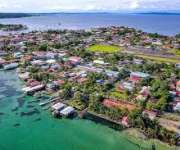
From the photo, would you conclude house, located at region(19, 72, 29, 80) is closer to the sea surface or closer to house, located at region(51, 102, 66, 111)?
house, located at region(51, 102, 66, 111)

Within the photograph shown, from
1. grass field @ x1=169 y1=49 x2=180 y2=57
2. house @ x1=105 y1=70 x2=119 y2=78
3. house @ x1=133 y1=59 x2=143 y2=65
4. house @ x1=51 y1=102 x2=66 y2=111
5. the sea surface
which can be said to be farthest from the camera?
the sea surface

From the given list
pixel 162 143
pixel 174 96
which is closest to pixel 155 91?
pixel 174 96

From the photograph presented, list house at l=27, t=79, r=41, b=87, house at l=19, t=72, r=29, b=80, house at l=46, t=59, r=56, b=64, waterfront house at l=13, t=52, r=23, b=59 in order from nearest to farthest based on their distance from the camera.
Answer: house at l=27, t=79, r=41, b=87 < house at l=19, t=72, r=29, b=80 < house at l=46, t=59, r=56, b=64 < waterfront house at l=13, t=52, r=23, b=59

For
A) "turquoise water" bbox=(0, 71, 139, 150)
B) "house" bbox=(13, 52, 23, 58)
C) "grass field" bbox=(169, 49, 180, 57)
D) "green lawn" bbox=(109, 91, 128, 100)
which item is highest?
"grass field" bbox=(169, 49, 180, 57)

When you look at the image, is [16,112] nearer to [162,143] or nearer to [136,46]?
[162,143]

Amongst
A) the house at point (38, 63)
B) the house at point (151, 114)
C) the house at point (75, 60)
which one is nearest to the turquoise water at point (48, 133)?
the house at point (151, 114)

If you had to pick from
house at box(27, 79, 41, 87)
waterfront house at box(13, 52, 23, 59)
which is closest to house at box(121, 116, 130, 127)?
house at box(27, 79, 41, 87)

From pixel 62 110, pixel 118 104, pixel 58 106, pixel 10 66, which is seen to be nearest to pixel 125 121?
pixel 118 104

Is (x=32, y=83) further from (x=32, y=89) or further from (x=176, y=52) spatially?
(x=176, y=52)
